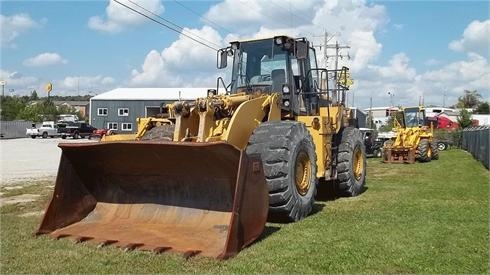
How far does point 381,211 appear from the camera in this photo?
344 inches

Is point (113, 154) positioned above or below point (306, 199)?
above

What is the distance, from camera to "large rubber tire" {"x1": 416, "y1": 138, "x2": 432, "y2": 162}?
22969mm

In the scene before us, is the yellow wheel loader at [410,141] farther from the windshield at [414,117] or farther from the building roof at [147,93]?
the building roof at [147,93]

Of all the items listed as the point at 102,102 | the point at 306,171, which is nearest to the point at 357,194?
the point at 306,171

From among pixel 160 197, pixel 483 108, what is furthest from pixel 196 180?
pixel 483 108

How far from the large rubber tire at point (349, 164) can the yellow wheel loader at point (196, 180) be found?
177cm

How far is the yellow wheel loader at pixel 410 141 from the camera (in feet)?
75.5

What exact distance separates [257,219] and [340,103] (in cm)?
545

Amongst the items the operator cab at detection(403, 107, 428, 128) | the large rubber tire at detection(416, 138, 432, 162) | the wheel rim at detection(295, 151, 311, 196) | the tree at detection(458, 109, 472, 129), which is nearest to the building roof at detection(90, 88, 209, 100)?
the tree at detection(458, 109, 472, 129)

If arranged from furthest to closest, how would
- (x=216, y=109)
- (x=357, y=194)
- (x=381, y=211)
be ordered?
(x=357, y=194), (x=381, y=211), (x=216, y=109)

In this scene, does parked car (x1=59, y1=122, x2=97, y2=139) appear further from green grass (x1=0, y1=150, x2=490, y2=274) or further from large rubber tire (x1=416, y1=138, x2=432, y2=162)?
green grass (x1=0, y1=150, x2=490, y2=274)

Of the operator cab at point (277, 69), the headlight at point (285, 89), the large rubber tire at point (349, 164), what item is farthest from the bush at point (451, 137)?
the headlight at point (285, 89)

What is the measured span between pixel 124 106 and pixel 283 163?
56.5 m

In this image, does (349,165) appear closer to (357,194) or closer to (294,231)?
(357,194)
